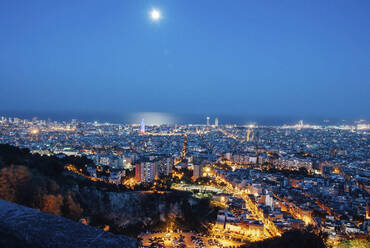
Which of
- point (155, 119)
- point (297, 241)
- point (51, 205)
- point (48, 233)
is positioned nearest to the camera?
point (48, 233)

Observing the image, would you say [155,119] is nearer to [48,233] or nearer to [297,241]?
[297,241]

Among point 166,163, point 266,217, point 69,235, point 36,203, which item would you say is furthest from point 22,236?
point 166,163

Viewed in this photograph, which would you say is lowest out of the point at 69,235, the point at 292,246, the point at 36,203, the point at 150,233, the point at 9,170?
the point at 150,233

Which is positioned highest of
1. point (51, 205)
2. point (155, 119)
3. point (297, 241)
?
point (155, 119)

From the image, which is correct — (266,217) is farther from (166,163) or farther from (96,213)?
(166,163)

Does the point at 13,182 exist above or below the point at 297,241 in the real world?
above

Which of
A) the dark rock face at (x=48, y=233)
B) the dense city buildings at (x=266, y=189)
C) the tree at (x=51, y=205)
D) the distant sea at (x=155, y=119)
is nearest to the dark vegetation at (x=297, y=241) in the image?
the dense city buildings at (x=266, y=189)

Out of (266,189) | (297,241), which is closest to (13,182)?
(297,241)

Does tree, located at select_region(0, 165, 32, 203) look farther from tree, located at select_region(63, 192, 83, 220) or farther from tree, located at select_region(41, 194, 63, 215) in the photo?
tree, located at select_region(63, 192, 83, 220)

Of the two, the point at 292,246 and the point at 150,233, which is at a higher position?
the point at 292,246

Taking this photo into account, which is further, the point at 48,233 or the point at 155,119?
the point at 155,119
